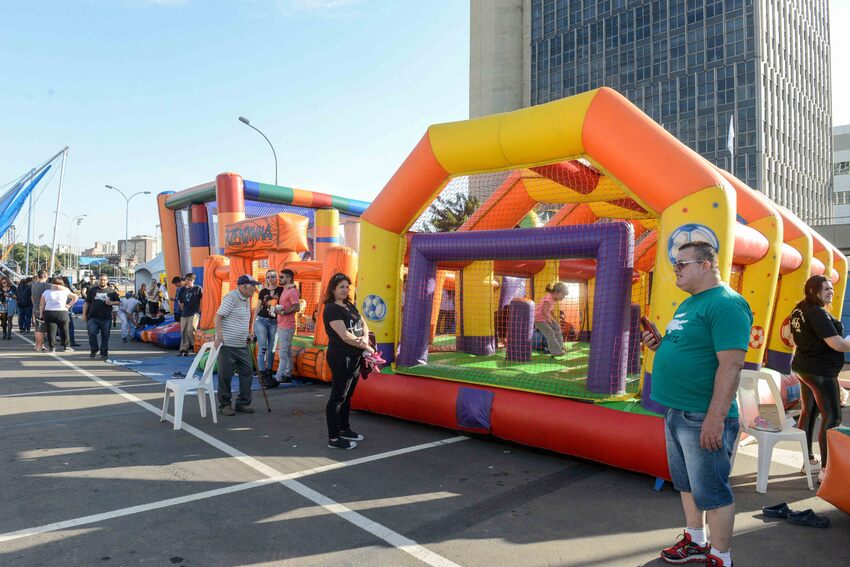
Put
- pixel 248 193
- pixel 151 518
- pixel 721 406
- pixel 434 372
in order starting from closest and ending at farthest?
1. pixel 721 406
2. pixel 151 518
3. pixel 434 372
4. pixel 248 193

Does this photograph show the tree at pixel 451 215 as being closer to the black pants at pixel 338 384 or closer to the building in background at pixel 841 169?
the black pants at pixel 338 384

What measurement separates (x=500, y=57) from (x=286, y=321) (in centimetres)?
5703

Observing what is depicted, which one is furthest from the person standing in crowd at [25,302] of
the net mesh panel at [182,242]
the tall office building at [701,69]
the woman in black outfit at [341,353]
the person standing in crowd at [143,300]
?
the tall office building at [701,69]

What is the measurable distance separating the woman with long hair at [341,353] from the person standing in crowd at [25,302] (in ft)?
45.0

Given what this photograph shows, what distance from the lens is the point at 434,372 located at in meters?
5.93

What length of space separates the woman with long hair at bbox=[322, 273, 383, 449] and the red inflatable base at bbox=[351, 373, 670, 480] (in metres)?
0.82

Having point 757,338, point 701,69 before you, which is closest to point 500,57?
point 701,69

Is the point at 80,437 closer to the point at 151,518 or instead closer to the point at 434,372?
the point at 151,518

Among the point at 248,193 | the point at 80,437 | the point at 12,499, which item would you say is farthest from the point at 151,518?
the point at 248,193

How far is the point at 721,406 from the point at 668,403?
0.29 m

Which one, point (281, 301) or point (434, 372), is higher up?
point (281, 301)

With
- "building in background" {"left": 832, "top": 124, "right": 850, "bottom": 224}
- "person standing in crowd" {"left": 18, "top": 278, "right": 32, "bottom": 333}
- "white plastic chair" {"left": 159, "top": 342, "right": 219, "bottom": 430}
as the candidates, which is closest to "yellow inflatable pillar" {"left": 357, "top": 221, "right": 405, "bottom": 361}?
"white plastic chair" {"left": 159, "top": 342, "right": 219, "bottom": 430}

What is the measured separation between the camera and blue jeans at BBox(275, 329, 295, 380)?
8.20 metres

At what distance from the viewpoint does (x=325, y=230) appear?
15.3m
